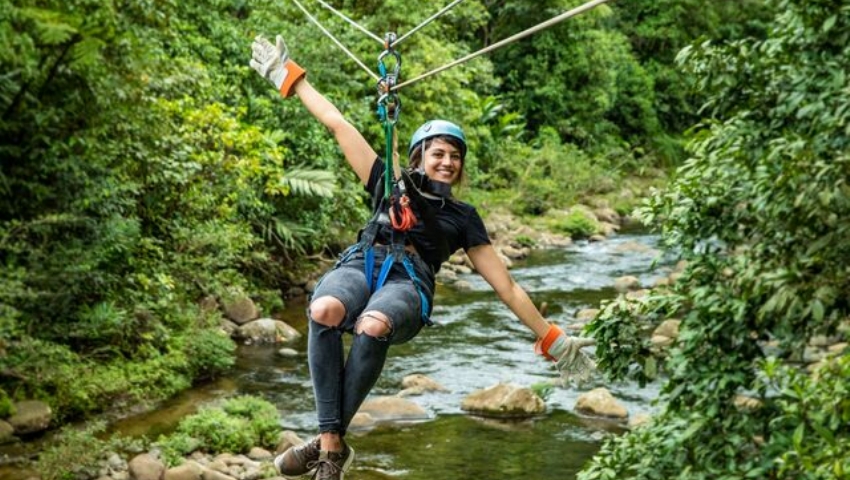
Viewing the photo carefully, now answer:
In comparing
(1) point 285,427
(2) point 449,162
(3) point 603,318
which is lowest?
(1) point 285,427

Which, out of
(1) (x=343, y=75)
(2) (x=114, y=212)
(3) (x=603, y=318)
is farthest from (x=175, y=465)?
(1) (x=343, y=75)

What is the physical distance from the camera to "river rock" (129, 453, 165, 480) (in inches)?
344

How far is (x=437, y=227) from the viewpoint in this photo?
4.60 meters

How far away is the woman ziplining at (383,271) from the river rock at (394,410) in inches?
239

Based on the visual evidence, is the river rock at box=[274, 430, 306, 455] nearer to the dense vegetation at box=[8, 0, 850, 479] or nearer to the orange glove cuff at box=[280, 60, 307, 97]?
the dense vegetation at box=[8, 0, 850, 479]

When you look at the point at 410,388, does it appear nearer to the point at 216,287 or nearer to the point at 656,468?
the point at 216,287

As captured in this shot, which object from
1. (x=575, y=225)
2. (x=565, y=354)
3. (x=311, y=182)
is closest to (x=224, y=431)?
(x=565, y=354)

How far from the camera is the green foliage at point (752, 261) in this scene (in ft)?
15.3

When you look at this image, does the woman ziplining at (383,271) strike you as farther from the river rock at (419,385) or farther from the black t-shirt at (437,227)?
the river rock at (419,385)

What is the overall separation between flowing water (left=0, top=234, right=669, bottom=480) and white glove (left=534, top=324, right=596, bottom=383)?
3.68 metres

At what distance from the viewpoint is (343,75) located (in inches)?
703

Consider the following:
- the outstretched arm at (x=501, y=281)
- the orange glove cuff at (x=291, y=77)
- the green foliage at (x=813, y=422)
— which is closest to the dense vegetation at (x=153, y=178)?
the orange glove cuff at (x=291, y=77)

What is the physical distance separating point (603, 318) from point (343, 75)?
41.5ft

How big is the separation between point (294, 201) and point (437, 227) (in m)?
11.2
